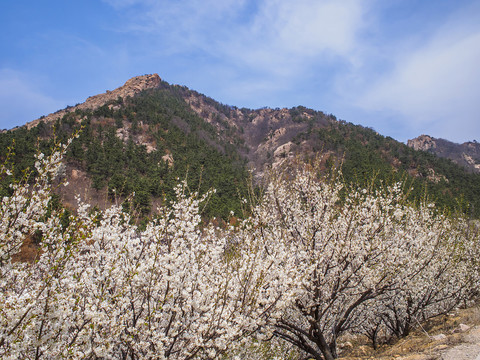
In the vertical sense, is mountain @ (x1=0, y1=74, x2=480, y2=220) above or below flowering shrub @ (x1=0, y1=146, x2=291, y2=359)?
above

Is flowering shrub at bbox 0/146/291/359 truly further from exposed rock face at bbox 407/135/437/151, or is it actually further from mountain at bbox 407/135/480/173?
exposed rock face at bbox 407/135/437/151

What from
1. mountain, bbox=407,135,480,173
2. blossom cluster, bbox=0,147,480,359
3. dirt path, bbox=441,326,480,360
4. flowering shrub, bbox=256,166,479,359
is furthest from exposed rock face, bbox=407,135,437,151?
dirt path, bbox=441,326,480,360

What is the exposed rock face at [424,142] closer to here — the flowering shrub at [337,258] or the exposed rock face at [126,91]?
the exposed rock face at [126,91]

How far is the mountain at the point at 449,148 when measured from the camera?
164913 mm

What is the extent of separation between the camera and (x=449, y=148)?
181 m

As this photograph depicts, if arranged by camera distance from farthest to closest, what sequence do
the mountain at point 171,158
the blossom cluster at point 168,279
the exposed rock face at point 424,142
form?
the exposed rock face at point 424,142
the mountain at point 171,158
the blossom cluster at point 168,279

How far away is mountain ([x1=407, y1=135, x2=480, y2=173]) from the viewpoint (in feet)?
541

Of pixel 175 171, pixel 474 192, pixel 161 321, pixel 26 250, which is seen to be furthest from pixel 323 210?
pixel 474 192

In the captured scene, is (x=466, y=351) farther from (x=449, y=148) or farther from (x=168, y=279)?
(x=449, y=148)

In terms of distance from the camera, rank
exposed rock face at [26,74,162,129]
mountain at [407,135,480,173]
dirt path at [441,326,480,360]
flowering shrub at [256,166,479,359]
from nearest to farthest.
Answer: dirt path at [441,326,480,360] → flowering shrub at [256,166,479,359] → exposed rock face at [26,74,162,129] → mountain at [407,135,480,173]

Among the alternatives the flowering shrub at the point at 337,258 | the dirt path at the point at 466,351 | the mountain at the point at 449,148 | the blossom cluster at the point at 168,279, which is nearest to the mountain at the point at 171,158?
the flowering shrub at the point at 337,258

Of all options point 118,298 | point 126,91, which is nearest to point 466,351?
point 118,298

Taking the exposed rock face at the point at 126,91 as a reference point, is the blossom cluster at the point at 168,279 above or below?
below

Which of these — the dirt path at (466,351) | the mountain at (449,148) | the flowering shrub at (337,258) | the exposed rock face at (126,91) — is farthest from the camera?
the mountain at (449,148)
